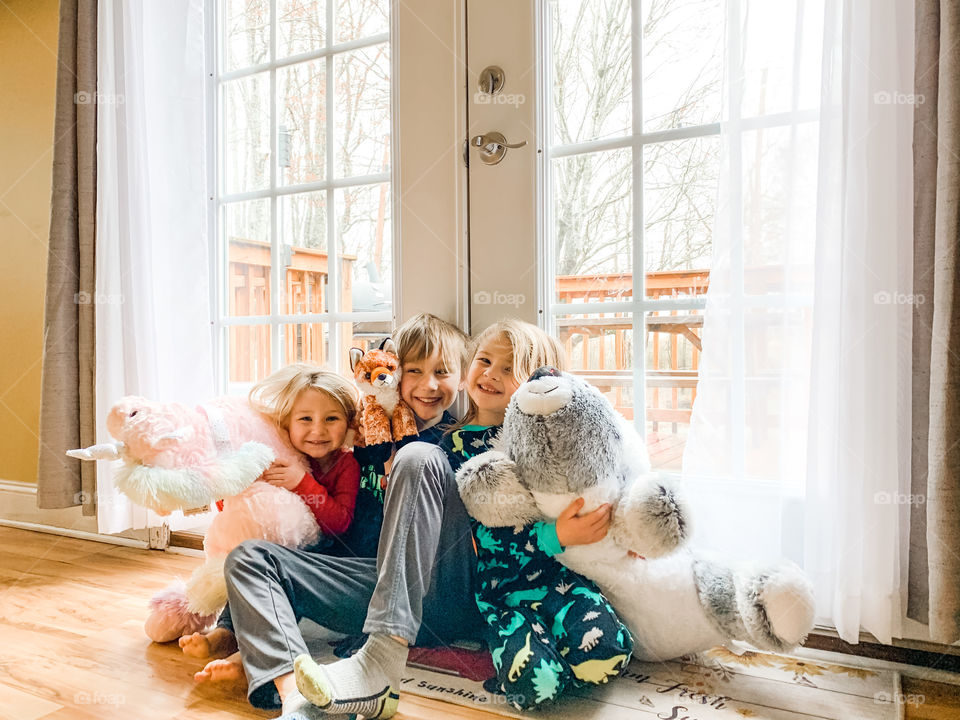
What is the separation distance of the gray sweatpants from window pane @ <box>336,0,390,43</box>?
1.14 m

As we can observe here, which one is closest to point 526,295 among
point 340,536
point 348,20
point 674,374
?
point 674,374

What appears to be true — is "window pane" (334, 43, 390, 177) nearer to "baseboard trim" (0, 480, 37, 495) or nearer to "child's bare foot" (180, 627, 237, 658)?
"child's bare foot" (180, 627, 237, 658)

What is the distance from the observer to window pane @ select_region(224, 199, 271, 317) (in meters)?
2.08

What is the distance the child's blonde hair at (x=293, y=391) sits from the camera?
5.03 ft

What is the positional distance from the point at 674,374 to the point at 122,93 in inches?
66.4

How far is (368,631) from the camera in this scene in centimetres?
116
